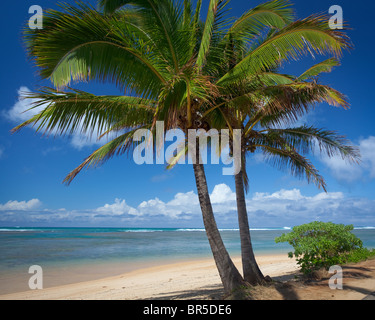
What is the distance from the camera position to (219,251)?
6848mm

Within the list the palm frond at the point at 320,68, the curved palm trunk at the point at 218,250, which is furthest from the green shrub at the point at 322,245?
the palm frond at the point at 320,68

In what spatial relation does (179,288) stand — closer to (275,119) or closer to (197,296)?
(197,296)

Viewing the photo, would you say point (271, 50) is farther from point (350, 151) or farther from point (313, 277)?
point (313, 277)

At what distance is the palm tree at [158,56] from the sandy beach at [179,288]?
1.44 metres

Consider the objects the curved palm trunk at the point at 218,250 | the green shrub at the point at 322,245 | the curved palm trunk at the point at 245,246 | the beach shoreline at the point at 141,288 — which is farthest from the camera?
the beach shoreline at the point at 141,288

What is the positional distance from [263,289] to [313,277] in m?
2.11

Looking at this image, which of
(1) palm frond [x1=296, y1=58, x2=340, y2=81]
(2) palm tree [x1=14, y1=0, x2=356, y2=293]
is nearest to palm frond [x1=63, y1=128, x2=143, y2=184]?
(2) palm tree [x1=14, y1=0, x2=356, y2=293]

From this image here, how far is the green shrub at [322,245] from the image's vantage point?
8.11m

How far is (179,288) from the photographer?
34.5 ft

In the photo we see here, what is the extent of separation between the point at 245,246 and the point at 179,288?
3929mm

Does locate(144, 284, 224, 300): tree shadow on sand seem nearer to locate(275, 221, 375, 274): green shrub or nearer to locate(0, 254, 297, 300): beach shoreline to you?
locate(0, 254, 297, 300): beach shoreline

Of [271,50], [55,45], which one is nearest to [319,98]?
[271,50]

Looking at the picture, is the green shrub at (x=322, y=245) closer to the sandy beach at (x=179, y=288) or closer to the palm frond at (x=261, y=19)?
the sandy beach at (x=179, y=288)

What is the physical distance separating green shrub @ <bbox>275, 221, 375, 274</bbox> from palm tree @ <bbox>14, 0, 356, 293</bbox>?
2.45 meters
